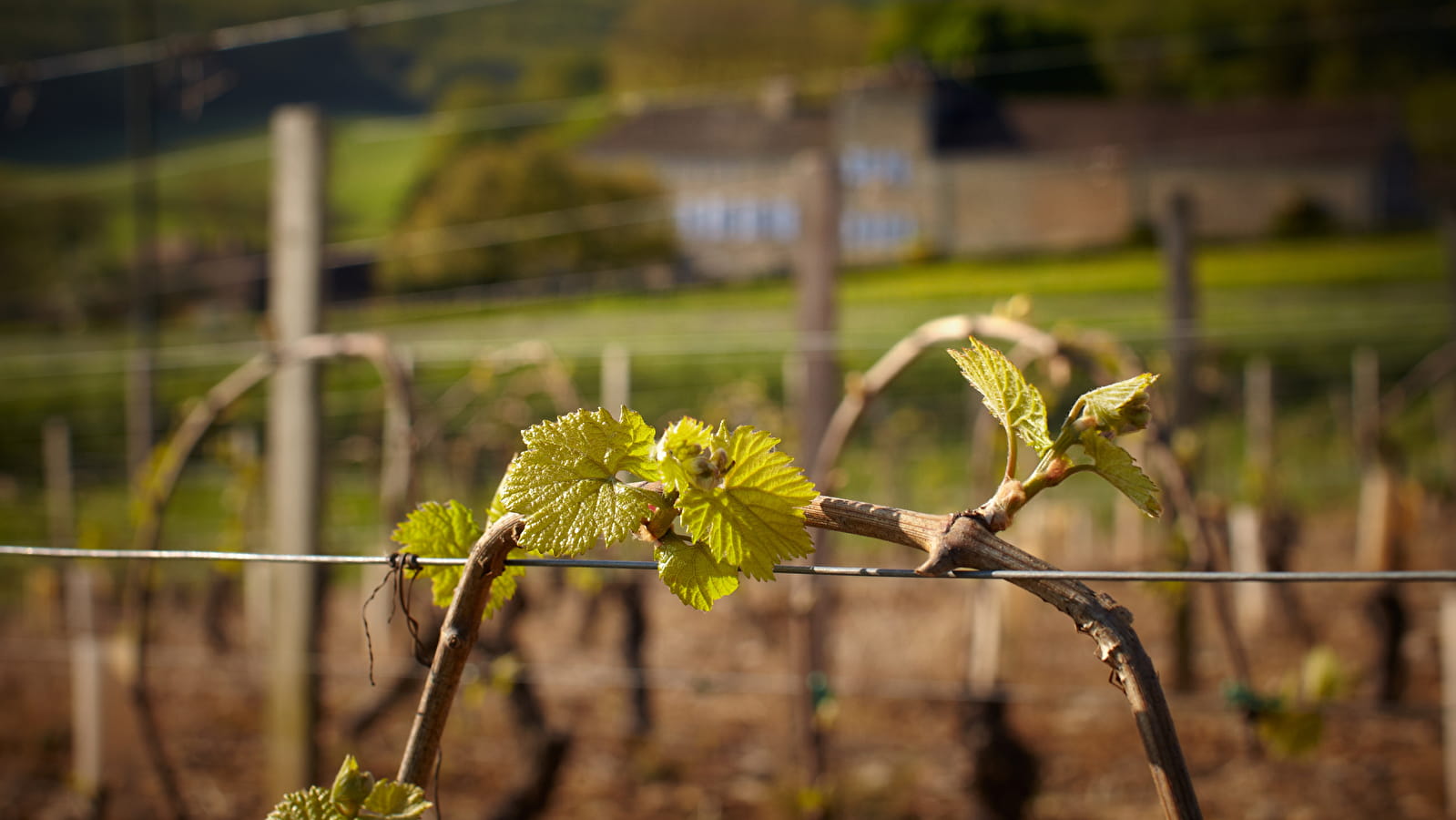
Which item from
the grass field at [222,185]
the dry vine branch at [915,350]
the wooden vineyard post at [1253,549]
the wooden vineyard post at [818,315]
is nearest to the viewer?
the dry vine branch at [915,350]

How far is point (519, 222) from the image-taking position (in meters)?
5.63

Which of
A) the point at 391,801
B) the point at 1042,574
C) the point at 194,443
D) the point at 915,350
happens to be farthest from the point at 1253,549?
the point at 391,801

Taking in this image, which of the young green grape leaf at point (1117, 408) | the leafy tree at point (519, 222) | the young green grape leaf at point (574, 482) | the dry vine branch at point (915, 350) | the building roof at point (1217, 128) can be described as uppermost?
the building roof at point (1217, 128)

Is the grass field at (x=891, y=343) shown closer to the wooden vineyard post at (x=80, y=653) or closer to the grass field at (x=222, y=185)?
the wooden vineyard post at (x=80, y=653)

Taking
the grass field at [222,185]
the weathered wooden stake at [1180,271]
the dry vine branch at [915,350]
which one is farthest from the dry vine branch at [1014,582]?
the grass field at [222,185]

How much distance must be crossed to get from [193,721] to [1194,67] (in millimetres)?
7617

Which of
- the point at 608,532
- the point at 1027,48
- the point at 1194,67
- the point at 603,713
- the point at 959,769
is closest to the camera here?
the point at 608,532

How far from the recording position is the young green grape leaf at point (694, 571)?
51 cm

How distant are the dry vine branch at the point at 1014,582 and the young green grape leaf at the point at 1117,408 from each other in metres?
0.08

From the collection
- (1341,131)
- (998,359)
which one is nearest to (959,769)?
(998,359)

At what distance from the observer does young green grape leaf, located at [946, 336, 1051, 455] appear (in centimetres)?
52

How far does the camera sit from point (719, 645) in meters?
3.66

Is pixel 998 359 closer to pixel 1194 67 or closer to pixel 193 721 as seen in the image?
pixel 193 721

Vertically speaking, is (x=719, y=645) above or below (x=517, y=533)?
below
